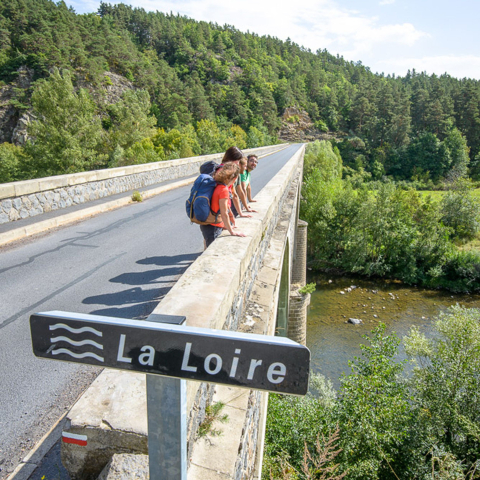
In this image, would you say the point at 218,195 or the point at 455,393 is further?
the point at 455,393

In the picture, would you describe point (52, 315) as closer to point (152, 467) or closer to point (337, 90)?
point (152, 467)

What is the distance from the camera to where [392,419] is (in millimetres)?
10500

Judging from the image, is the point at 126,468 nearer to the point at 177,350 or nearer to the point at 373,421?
the point at 177,350

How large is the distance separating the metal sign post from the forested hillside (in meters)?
25.0

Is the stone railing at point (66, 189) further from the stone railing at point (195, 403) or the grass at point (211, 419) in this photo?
the grass at point (211, 419)

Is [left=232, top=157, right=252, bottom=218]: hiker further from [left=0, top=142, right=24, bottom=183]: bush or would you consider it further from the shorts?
[left=0, top=142, right=24, bottom=183]: bush

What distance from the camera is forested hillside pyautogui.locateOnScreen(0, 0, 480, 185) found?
2827 cm

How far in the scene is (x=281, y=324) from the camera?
13.6 m

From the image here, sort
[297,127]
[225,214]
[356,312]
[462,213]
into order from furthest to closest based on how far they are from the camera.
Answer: [297,127], [462,213], [356,312], [225,214]

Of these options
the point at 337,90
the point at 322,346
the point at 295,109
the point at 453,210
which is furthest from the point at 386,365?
the point at 337,90

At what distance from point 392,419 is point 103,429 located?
1058cm

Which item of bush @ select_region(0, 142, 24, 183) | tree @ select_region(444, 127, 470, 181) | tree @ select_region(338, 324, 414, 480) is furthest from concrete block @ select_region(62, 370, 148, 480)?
tree @ select_region(444, 127, 470, 181)

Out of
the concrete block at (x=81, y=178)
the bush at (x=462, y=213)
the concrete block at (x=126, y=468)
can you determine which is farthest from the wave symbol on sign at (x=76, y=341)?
the bush at (x=462, y=213)

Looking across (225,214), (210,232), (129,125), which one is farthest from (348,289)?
(225,214)
